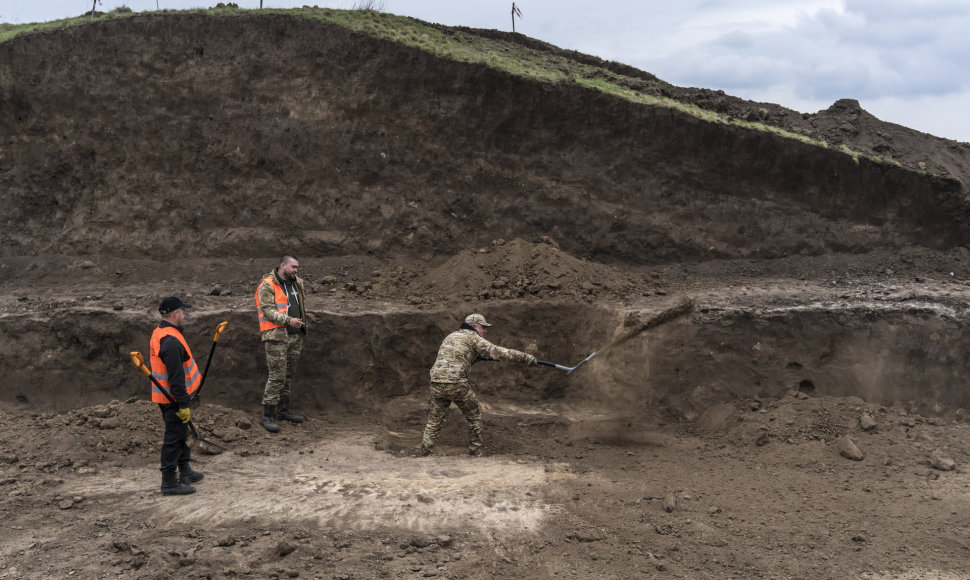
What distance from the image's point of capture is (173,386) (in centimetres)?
665

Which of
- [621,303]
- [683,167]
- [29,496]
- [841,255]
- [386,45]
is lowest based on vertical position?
[29,496]

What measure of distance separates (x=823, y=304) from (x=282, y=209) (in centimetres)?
759

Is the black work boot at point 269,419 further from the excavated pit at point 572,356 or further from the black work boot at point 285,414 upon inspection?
the excavated pit at point 572,356

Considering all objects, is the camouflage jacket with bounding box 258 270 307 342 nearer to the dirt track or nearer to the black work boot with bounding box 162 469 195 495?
the dirt track

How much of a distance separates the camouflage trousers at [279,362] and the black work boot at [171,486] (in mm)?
1953

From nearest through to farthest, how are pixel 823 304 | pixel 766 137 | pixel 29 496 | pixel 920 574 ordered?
pixel 920 574 < pixel 29 496 < pixel 823 304 < pixel 766 137

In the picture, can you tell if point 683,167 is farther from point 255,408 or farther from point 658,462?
point 255,408

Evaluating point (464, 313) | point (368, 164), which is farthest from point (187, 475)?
point (368, 164)

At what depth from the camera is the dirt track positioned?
6242 millimetres

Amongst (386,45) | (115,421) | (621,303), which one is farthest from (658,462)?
(386,45)

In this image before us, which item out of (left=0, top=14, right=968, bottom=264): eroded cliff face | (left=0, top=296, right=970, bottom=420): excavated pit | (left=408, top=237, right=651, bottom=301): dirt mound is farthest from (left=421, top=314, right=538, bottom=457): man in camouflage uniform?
(left=0, top=14, right=968, bottom=264): eroded cliff face

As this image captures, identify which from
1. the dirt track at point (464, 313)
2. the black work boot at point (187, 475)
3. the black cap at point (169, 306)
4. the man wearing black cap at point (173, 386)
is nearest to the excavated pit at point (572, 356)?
the dirt track at point (464, 313)

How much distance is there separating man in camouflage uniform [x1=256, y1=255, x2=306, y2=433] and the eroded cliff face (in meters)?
2.47

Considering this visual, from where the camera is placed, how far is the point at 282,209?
37.1ft
